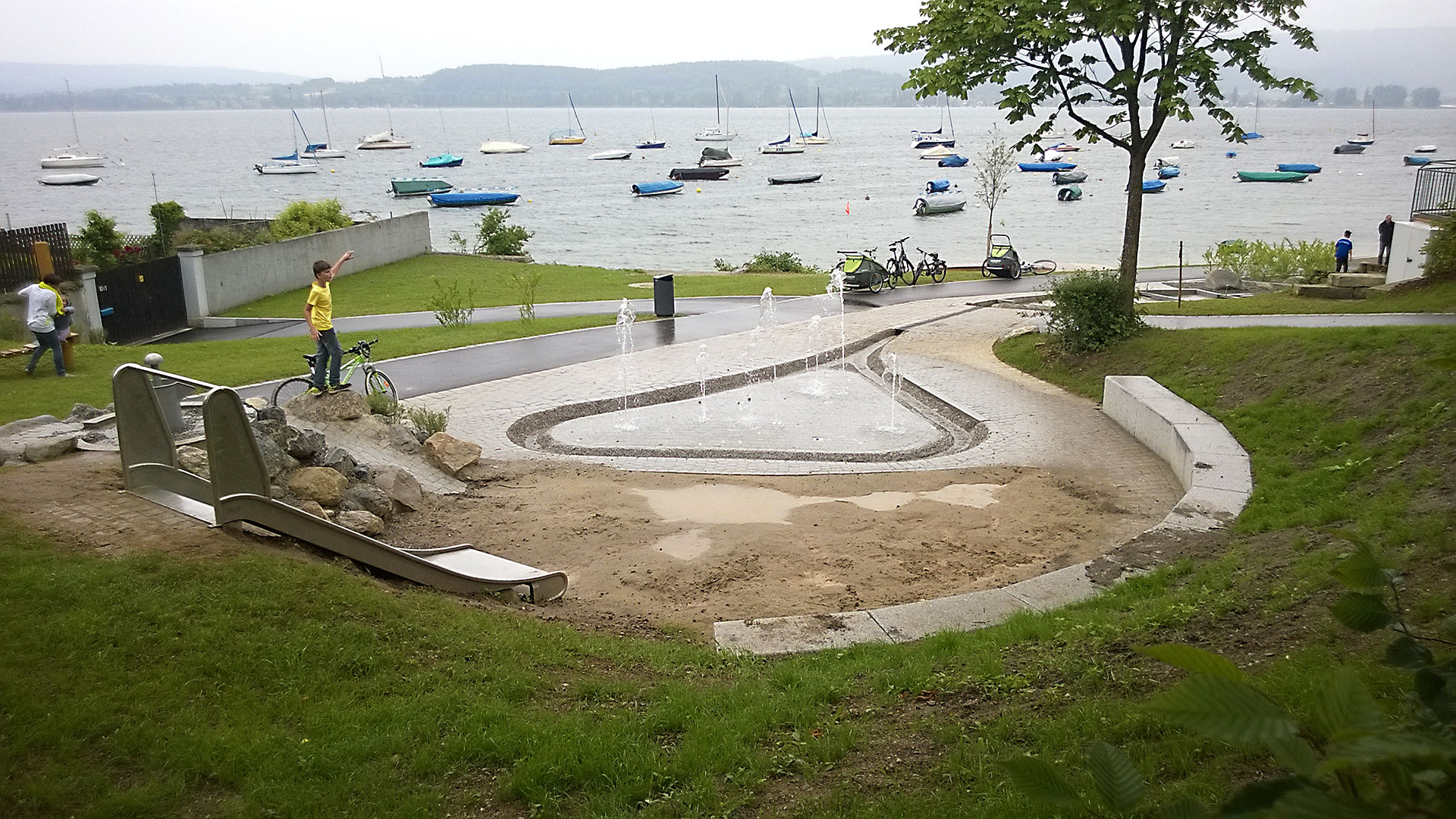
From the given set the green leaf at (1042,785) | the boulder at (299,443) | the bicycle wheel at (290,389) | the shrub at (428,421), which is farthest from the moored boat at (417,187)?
the green leaf at (1042,785)

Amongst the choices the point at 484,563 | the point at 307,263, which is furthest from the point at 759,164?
the point at 484,563

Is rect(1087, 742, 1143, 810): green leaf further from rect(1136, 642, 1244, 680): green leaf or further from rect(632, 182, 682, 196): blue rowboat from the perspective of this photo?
rect(632, 182, 682, 196): blue rowboat

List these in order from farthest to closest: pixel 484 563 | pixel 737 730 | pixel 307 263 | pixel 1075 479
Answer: pixel 307 263
pixel 1075 479
pixel 484 563
pixel 737 730

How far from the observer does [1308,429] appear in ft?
40.0

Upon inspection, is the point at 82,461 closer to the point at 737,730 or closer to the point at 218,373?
the point at 737,730

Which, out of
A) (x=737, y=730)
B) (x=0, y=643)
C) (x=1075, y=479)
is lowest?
(x=1075, y=479)

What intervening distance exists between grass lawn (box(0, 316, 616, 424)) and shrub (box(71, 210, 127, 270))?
15.1ft

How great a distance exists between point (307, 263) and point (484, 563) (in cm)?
2763

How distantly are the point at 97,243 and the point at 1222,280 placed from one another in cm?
3296

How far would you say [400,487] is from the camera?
12070mm

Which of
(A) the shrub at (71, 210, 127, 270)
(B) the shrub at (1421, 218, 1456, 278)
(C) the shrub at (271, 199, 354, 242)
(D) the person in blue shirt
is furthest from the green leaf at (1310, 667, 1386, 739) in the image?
(C) the shrub at (271, 199, 354, 242)

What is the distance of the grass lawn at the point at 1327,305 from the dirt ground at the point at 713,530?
11216 millimetres

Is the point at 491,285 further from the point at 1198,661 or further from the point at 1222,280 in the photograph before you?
the point at 1198,661

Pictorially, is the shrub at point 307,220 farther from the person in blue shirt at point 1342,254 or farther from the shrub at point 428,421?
the person in blue shirt at point 1342,254
